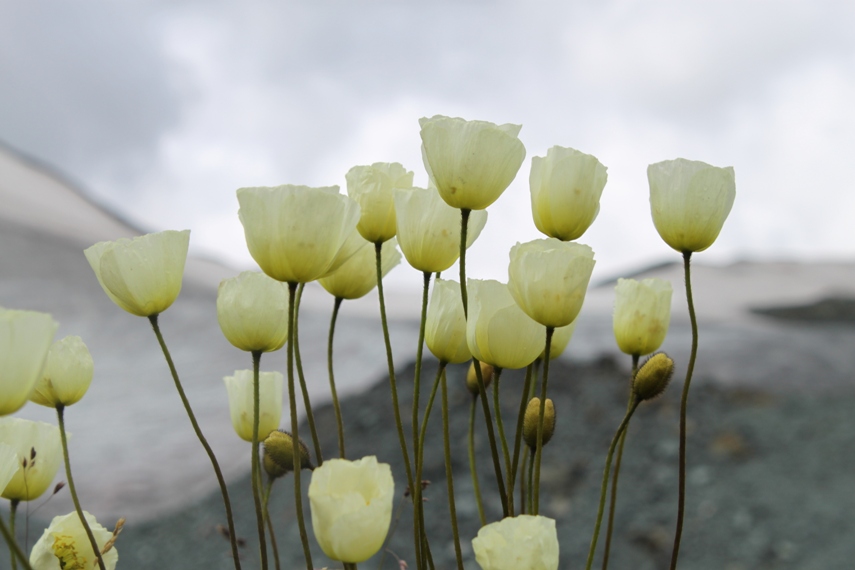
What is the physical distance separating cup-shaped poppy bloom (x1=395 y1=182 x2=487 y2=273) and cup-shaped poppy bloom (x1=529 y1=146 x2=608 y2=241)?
0.15 ft

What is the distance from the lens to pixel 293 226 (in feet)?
0.95

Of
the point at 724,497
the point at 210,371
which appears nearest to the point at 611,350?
the point at 724,497

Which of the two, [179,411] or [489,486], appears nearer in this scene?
[489,486]

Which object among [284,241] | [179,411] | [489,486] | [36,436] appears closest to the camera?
[284,241]

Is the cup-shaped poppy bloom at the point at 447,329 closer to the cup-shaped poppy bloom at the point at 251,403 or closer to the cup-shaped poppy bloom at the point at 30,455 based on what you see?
the cup-shaped poppy bloom at the point at 251,403

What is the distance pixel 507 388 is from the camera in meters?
1.89

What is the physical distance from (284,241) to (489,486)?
4.92 feet

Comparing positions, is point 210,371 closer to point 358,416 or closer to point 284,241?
point 358,416

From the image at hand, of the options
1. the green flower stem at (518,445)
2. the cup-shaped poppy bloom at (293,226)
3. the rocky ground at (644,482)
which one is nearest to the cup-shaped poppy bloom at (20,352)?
the cup-shaped poppy bloom at (293,226)

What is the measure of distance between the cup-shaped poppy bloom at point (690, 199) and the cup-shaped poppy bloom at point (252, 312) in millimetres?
191

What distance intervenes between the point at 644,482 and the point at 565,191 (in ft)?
4.87

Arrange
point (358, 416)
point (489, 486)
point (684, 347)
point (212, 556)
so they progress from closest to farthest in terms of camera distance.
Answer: point (212, 556), point (489, 486), point (358, 416), point (684, 347)

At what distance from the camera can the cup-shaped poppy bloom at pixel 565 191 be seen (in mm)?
357

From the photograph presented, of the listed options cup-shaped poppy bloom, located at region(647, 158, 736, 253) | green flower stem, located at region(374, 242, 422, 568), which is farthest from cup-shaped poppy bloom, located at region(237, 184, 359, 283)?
cup-shaped poppy bloom, located at region(647, 158, 736, 253)
